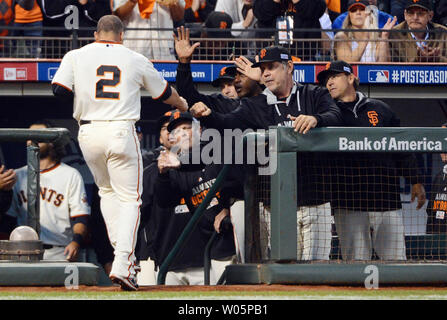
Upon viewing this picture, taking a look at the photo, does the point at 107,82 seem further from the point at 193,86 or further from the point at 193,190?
the point at 193,190

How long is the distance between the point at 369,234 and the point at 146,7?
4.17 metres

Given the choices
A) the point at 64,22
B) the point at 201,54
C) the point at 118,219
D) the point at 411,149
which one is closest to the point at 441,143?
the point at 411,149

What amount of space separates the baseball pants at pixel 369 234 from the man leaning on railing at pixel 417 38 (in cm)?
337

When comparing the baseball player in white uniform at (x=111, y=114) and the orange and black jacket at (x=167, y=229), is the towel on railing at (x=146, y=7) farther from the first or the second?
the baseball player in white uniform at (x=111, y=114)

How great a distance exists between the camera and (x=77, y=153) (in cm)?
941

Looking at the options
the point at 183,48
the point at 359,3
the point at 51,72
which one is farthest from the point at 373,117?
the point at 51,72

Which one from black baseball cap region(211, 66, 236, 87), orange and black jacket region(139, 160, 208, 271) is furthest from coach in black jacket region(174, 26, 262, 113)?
orange and black jacket region(139, 160, 208, 271)

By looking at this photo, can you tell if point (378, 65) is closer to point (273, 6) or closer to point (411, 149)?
point (273, 6)

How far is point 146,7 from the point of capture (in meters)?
8.94

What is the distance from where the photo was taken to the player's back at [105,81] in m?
5.15

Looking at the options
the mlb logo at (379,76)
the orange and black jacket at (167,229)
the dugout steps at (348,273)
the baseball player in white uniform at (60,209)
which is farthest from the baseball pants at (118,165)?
the mlb logo at (379,76)

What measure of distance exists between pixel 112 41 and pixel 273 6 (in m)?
3.66

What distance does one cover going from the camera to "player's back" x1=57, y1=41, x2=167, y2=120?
16.9ft

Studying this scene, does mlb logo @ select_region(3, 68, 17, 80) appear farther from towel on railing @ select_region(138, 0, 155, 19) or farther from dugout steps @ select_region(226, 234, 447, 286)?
dugout steps @ select_region(226, 234, 447, 286)
